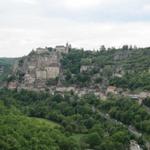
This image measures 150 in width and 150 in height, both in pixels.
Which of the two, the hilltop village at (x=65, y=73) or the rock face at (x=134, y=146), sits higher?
the hilltop village at (x=65, y=73)

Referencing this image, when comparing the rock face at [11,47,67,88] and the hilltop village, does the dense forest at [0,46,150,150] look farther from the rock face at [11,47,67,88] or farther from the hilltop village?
the rock face at [11,47,67,88]

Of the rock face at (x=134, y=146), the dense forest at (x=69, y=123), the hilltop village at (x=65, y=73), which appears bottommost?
the rock face at (x=134, y=146)

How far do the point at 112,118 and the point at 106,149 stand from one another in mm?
20513

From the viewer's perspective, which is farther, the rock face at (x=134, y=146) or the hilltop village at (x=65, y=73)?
the hilltop village at (x=65, y=73)

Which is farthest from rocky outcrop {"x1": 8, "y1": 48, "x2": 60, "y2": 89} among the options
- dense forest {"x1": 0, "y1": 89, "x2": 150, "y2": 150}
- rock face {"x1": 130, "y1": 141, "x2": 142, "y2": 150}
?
rock face {"x1": 130, "y1": 141, "x2": 142, "y2": 150}

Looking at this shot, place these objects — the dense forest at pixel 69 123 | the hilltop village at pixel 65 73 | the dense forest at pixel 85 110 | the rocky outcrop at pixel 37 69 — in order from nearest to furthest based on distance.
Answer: the dense forest at pixel 69 123, the dense forest at pixel 85 110, the hilltop village at pixel 65 73, the rocky outcrop at pixel 37 69

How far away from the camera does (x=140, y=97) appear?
96.3m

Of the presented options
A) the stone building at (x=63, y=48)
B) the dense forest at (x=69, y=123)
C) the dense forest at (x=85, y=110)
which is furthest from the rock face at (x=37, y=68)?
the dense forest at (x=69, y=123)

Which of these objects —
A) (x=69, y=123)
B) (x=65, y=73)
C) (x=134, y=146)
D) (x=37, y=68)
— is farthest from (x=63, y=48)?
(x=134, y=146)

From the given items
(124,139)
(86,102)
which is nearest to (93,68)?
(86,102)

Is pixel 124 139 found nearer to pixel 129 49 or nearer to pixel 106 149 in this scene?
pixel 106 149

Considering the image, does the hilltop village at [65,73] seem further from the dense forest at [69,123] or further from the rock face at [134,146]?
the rock face at [134,146]

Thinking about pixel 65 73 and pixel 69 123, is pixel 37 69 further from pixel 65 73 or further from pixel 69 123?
pixel 69 123

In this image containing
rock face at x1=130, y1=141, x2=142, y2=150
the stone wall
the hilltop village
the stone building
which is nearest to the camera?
rock face at x1=130, y1=141, x2=142, y2=150
